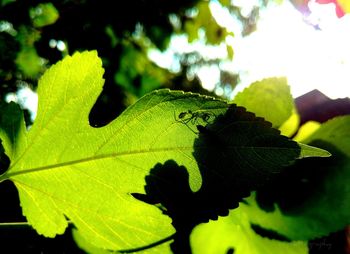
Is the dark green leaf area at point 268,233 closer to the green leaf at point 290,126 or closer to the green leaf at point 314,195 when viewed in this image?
the green leaf at point 314,195

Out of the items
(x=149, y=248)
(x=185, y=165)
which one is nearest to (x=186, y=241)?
(x=149, y=248)

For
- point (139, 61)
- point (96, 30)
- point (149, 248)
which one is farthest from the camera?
point (139, 61)

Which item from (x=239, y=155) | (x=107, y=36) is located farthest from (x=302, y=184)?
(x=107, y=36)

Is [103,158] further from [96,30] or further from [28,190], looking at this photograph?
[96,30]

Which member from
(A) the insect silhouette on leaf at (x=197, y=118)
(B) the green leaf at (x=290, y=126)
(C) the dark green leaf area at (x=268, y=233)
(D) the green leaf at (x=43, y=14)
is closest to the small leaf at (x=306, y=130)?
(B) the green leaf at (x=290, y=126)

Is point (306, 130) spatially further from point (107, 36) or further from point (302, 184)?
point (107, 36)

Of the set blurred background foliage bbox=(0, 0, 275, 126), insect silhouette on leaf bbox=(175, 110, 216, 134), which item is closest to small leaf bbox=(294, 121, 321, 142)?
insect silhouette on leaf bbox=(175, 110, 216, 134)
